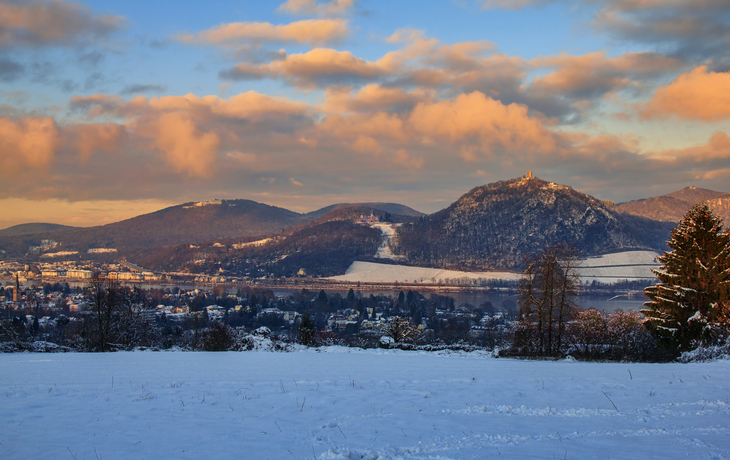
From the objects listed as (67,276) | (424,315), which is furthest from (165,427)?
(67,276)

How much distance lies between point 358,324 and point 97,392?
6462 cm

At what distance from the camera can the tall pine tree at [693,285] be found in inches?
742

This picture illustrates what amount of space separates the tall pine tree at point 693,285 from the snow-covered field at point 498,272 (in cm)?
13810

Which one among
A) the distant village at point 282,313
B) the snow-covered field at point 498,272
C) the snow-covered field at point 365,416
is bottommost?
the distant village at point 282,313

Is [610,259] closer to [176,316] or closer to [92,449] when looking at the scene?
[176,316]

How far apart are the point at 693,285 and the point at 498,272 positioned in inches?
6541

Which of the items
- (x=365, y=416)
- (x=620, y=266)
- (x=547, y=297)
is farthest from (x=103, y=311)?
(x=620, y=266)

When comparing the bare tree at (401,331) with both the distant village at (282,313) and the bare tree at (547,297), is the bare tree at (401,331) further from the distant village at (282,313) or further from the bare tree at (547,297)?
the distant village at (282,313)

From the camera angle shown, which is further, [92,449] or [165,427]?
[165,427]

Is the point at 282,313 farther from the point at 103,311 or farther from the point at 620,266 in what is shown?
the point at 620,266

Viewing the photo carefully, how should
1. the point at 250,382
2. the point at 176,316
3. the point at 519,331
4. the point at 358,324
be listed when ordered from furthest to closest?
the point at 176,316
the point at 358,324
the point at 519,331
the point at 250,382

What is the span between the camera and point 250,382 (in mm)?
9641

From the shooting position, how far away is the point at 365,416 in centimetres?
684

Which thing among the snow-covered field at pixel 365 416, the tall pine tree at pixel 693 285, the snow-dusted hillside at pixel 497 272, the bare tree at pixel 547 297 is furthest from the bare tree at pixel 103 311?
the snow-dusted hillside at pixel 497 272
